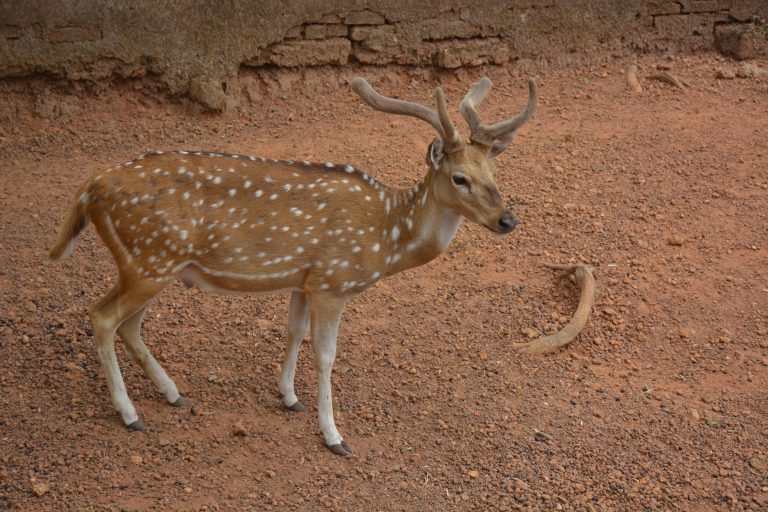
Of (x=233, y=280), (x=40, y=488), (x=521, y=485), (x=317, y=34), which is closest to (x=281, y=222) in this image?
(x=233, y=280)

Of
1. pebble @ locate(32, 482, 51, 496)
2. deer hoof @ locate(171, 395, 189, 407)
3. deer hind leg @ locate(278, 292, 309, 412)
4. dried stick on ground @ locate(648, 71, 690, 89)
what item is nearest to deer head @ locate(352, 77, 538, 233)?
deer hind leg @ locate(278, 292, 309, 412)

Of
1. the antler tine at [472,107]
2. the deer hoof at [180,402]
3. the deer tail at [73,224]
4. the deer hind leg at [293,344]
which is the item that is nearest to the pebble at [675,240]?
Answer: the antler tine at [472,107]

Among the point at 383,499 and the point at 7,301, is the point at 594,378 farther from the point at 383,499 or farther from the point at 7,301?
the point at 7,301

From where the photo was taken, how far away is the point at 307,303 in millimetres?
5594

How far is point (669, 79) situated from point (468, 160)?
6420 millimetres

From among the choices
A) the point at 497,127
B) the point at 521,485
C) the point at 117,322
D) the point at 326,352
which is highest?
the point at 497,127

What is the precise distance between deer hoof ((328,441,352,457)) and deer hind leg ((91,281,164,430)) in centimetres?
112

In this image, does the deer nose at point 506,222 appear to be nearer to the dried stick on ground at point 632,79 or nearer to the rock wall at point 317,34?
the rock wall at point 317,34

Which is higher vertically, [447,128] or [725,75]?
[447,128]

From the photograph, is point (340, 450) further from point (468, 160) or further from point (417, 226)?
point (468, 160)

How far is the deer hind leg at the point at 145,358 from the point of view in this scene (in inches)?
216

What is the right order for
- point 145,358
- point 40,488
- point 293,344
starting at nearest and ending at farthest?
1. point 40,488
2. point 145,358
3. point 293,344

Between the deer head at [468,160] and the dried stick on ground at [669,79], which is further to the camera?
the dried stick on ground at [669,79]

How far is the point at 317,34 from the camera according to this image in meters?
9.70
